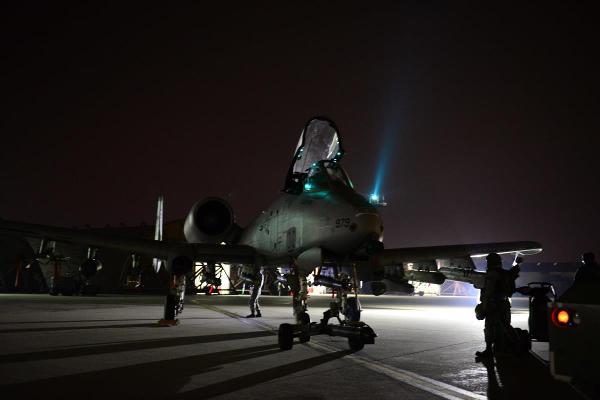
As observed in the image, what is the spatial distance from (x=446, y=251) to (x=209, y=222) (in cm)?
702

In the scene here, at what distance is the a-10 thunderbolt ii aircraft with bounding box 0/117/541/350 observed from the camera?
8180 mm

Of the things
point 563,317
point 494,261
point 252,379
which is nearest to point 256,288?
point 494,261

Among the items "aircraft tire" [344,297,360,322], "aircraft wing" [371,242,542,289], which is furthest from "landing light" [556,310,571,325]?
"aircraft tire" [344,297,360,322]

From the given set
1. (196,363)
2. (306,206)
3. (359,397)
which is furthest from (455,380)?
(306,206)

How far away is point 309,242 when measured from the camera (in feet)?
29.5

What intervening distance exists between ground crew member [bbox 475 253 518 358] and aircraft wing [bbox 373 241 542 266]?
2.33m

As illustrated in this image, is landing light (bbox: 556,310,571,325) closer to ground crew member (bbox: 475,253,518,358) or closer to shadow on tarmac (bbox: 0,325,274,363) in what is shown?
ground crew member (bbox: 475,253,518,358)

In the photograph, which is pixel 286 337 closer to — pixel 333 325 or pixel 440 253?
pixel 333 325

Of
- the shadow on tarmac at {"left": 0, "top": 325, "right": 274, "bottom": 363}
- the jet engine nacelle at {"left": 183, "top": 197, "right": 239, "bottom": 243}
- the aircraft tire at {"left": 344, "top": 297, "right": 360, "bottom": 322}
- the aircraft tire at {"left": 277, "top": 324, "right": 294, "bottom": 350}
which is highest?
the jet engine nacelle at {"left": 183, "top": 197, "right": 239, "bottom": 243}

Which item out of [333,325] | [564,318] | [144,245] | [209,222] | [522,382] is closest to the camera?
[564,318]

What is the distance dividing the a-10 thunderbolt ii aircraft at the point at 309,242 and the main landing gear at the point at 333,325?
0.05 ft

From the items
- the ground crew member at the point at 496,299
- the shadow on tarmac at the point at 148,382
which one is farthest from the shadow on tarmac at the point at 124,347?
the ground crew member at the point at 496,299

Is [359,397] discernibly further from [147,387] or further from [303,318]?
[303,318]

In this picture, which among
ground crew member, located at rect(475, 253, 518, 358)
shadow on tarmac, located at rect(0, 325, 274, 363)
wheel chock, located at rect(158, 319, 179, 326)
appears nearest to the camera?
shadow on tarmac, located at rect(0, 325, 274, 363)
